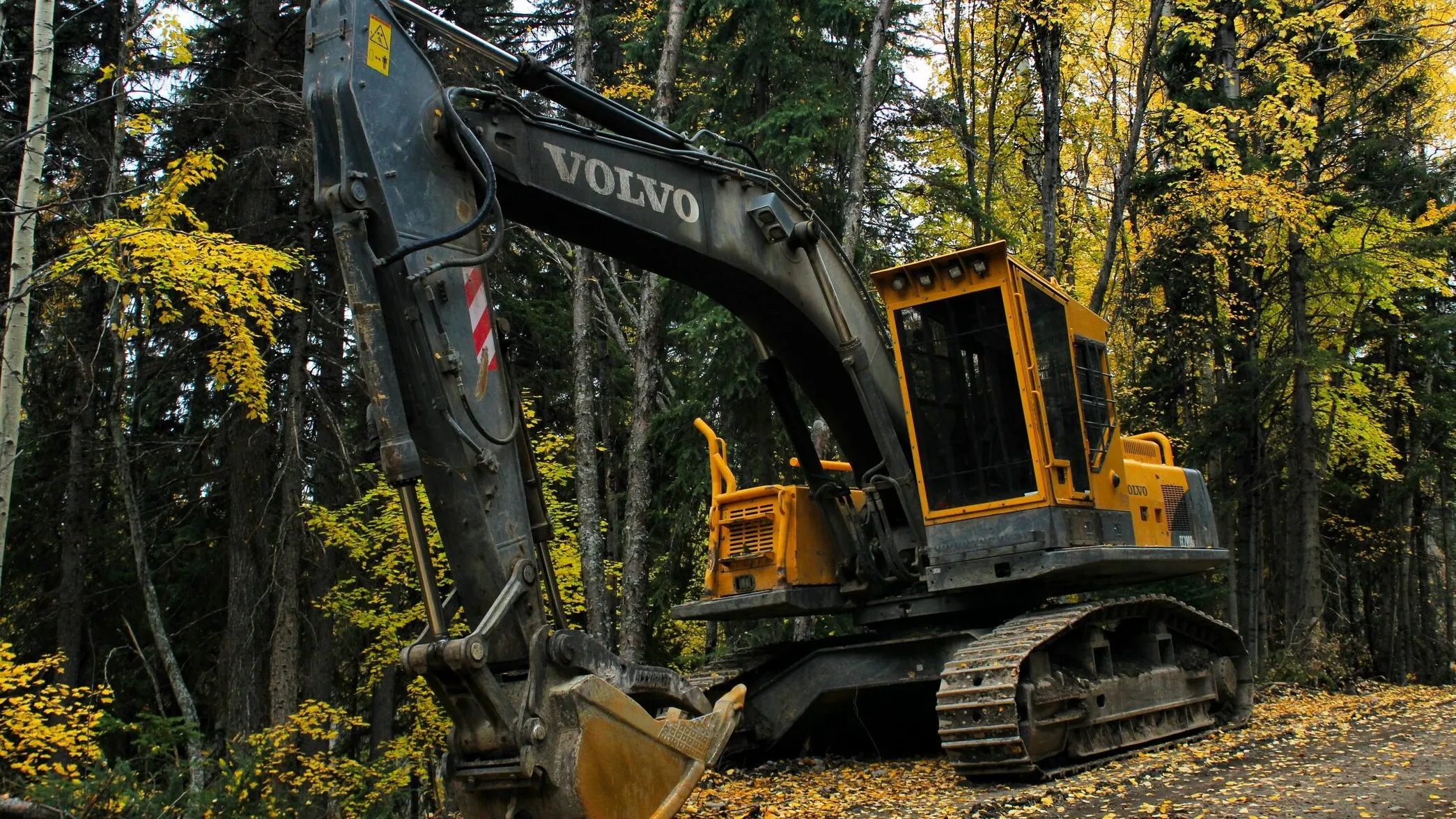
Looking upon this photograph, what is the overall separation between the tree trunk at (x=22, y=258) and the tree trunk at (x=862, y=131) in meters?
8.31

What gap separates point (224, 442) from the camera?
14.2 m

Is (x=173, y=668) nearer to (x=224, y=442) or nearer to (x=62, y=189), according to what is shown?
(x=224, y=442)

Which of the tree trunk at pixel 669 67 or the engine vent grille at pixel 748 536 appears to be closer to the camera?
the engine vent grille at pixel 748 536

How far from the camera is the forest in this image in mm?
12062

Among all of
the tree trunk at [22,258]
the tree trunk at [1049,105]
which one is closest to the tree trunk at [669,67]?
the tree trunk at [1049,105]

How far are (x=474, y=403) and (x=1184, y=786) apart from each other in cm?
488

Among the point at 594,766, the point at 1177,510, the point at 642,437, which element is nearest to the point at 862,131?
the point at 642,437

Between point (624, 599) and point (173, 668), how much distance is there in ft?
15.5

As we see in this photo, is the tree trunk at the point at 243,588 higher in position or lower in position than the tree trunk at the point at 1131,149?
lower

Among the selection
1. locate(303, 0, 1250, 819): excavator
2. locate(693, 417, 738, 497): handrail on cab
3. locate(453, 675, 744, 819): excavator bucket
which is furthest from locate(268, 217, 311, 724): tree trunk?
locate(453, 675, 744, 819): excavator bucket

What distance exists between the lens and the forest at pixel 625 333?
12.1 meters

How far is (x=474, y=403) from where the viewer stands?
511cm

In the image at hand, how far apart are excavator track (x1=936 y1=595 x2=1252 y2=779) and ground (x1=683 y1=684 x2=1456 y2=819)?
225 mm

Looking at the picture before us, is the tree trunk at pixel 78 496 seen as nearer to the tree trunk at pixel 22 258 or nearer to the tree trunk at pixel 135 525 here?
the tree trunk at pixel 135 525
